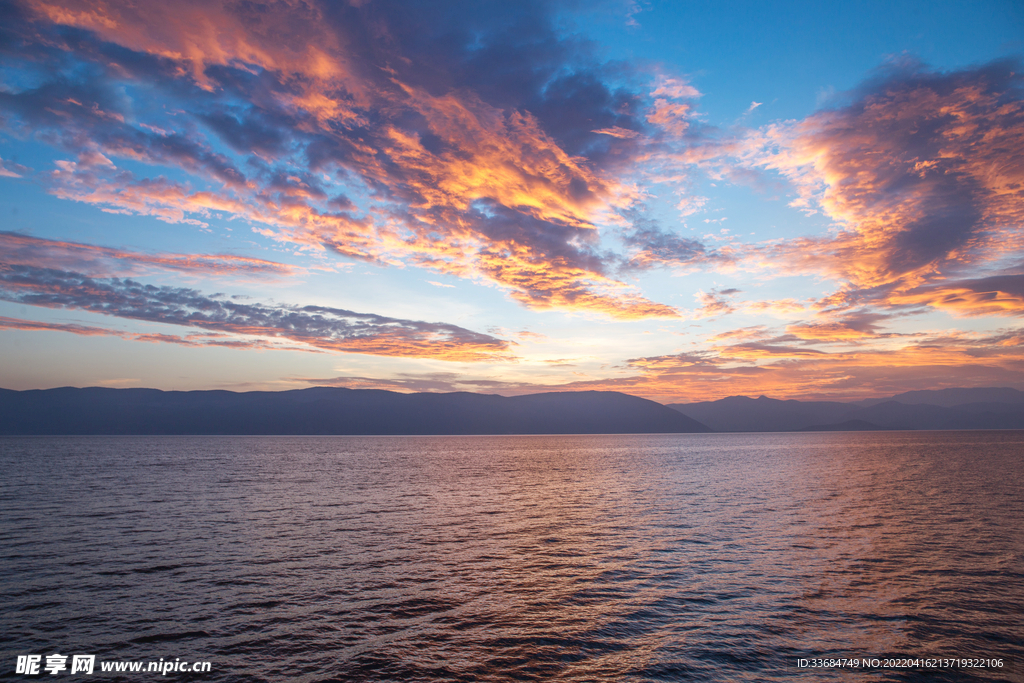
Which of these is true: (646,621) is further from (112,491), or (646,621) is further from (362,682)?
(112,491)

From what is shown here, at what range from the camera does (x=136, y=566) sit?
2680cm

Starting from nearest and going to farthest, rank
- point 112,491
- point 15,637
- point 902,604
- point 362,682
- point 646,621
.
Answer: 1. point 362,682
2. point 15,637
3. point 646,621
4. point 902,604
5. point 112,491

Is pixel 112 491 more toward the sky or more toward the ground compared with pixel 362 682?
more toward the ground

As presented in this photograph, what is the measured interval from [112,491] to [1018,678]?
7917 centimetres

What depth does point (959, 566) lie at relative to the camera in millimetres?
26719

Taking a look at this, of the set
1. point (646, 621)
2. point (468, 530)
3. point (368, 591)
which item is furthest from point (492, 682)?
point (468, 530)

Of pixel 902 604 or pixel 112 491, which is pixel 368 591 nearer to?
pixel 902 604

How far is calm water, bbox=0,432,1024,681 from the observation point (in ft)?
54.6

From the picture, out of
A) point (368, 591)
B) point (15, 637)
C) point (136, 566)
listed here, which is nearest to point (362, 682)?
point (368, 591)

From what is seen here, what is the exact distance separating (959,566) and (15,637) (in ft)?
146

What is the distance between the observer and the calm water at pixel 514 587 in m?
16.7

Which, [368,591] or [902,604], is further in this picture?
[368,591]

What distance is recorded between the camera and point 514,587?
2392 centimetres

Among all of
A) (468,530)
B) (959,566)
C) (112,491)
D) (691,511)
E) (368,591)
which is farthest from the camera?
(112,491)
